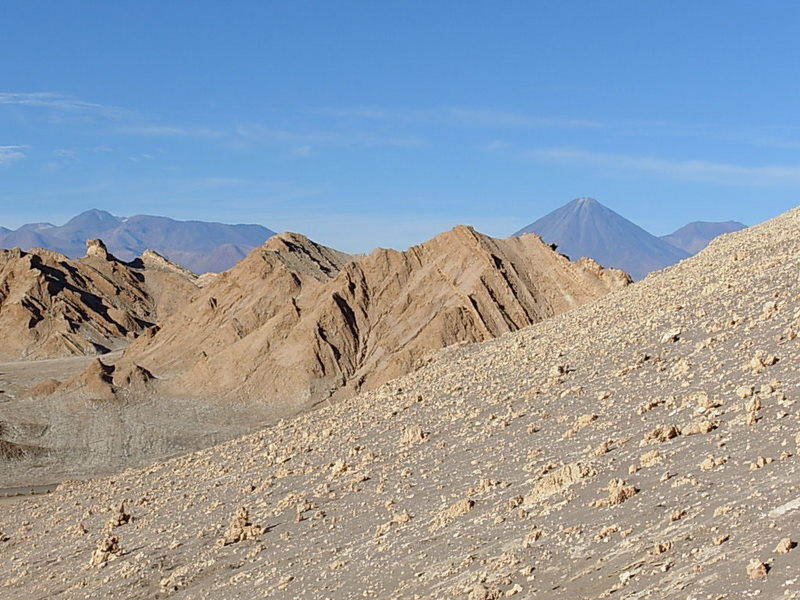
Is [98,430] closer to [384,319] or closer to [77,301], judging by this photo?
[384,319]

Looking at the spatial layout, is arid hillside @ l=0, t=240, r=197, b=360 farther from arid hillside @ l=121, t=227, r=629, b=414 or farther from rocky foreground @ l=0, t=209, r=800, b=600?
rocky foreground @ l=0, t=209, r=800, b=600

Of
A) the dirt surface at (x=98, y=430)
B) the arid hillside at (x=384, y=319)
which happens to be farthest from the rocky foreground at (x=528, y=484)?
the arid hillside at (x=384, y=319)

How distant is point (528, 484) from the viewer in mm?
13133

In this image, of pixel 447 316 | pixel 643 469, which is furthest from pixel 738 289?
pixel 447 316

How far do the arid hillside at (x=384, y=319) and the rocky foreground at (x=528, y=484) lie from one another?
870 inches

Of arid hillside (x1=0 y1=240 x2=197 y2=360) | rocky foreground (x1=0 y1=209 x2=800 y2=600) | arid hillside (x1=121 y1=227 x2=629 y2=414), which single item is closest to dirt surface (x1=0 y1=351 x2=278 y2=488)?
arid hillside (x1=121 y1=227 x2=629 y2=414)

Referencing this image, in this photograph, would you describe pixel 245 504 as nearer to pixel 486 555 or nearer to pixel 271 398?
pixel 486 555

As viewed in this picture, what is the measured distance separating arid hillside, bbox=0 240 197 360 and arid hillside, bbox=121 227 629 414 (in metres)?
24.6

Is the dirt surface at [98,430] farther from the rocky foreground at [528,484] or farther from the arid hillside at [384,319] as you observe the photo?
the rocky foreground at [528,484]

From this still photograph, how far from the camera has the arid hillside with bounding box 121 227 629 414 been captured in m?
47.5

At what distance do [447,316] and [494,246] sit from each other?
5.95 m

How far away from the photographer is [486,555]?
11.1m

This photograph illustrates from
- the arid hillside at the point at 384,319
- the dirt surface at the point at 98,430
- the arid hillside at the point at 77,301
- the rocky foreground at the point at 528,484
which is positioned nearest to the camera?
the rocky foreground at the point at 528,484

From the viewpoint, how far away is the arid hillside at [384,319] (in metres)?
47.5
